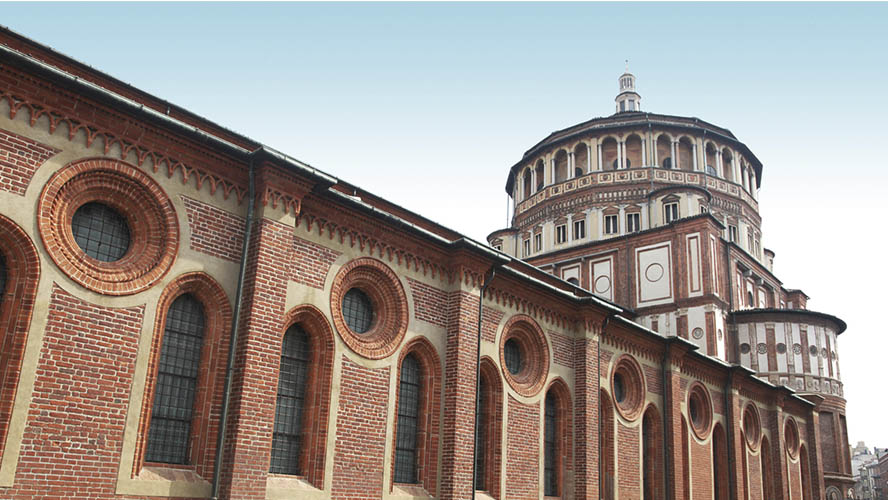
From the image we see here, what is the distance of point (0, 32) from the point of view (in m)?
13.2

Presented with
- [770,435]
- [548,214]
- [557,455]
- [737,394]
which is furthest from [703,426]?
[548,214]

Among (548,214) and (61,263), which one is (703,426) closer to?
(548,214)

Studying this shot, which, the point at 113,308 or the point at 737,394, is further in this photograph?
the point at 737,394

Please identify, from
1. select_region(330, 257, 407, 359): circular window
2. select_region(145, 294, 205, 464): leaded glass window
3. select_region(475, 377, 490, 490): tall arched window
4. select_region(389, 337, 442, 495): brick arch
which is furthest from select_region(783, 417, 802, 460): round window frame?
select_region(145, 294, 205, 464): leaded glass window

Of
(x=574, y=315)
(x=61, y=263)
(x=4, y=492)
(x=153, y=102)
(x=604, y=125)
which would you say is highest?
(x=604, y=125)

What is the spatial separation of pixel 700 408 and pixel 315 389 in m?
18.5

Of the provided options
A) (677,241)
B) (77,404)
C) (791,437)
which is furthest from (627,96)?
(77,404)

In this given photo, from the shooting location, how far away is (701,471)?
1030 inches

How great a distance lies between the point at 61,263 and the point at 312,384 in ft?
16.8

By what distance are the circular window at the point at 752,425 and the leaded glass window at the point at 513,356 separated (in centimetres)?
1579

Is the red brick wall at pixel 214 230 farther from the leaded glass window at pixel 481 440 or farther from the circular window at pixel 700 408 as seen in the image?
the circular window at pixel 700 408

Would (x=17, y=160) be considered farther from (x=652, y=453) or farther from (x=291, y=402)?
(x=652, y=453)

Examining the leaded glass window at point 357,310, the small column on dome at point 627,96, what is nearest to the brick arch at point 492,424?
the leaded glass window at point 357,310

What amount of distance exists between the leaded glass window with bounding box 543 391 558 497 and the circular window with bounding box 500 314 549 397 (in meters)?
1.11
